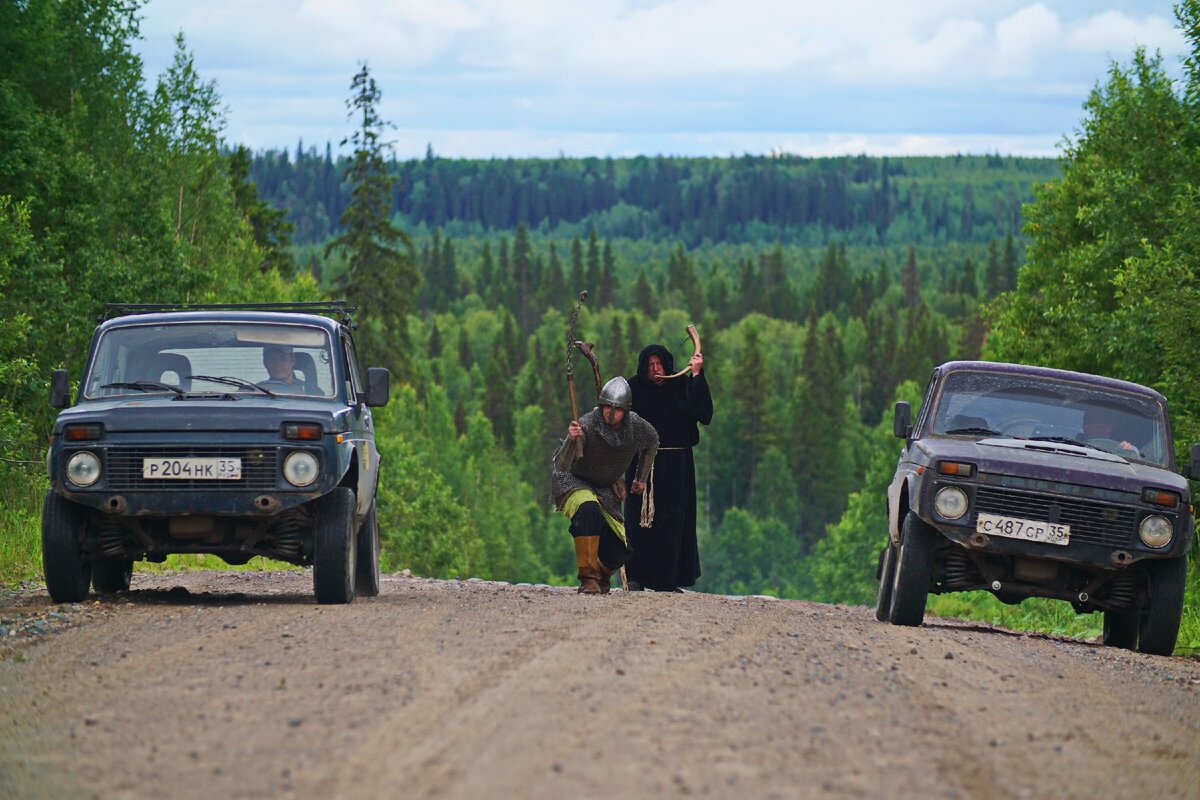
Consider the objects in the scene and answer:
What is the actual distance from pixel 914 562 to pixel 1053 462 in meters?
1.22

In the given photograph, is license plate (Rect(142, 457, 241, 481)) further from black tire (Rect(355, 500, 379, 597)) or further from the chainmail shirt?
the chainmail shirt

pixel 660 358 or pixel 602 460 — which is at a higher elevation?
pixel 660 358

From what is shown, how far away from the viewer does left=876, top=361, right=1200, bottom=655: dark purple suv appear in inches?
471

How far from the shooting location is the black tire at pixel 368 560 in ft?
45.3

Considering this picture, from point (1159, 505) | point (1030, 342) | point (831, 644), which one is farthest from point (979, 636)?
point (1030, 342)

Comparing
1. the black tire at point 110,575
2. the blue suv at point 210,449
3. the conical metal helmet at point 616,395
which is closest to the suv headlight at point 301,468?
the blue suv at point 210,449

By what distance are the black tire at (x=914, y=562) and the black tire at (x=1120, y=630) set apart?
161 cm

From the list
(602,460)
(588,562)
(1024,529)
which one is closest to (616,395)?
(602,460)

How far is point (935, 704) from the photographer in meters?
7.67

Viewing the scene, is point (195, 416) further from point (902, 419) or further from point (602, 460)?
point (902, 419)

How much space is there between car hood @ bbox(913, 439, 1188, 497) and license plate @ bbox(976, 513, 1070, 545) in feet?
1.03

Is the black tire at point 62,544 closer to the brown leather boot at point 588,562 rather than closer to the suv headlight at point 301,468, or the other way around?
the suv headlight at point 301,468

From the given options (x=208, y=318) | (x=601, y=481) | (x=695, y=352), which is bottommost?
(x=601, y=481)

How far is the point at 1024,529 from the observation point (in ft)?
39.3
